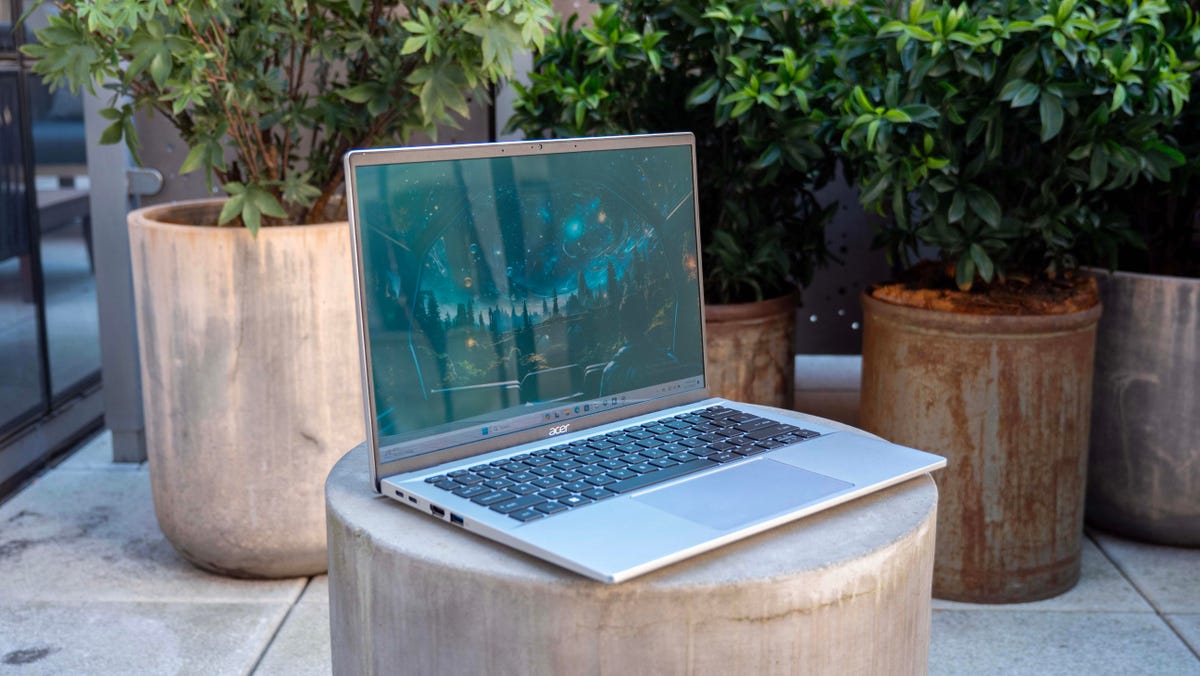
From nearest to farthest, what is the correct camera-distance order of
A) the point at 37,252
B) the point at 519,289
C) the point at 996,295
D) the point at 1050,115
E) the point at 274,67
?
1. the point at 519,289
2. the point at 1050,115
3. the point at 996,295
4. the point at 274,67
5. the point at 37,252

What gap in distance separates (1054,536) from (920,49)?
→ 1309mm

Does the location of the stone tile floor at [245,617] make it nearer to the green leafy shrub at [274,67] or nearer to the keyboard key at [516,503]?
the green leafy shrub at [274,67]

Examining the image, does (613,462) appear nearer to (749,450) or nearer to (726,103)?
(749,450)

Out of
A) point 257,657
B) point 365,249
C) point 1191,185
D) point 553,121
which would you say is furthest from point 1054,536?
point 365,249

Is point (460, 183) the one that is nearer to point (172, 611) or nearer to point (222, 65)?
point (222, 65)

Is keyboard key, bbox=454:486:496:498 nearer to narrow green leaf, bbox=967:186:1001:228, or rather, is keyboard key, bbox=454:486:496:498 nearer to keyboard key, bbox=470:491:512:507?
keyboard key, bbox=470:491:512:507

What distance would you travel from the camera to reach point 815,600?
1408 mm

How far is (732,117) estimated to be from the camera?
303cm

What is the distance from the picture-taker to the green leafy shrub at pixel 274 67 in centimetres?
268

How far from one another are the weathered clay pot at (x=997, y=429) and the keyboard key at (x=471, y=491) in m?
1.78

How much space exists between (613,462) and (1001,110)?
171 centimetres

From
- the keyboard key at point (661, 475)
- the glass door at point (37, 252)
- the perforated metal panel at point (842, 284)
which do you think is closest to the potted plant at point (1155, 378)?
the perforated metal panel at point (842, 284)

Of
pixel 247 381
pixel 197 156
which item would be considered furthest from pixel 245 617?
pixel 197 156

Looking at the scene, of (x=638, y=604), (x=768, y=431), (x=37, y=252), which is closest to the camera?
(x=638, y=604)
